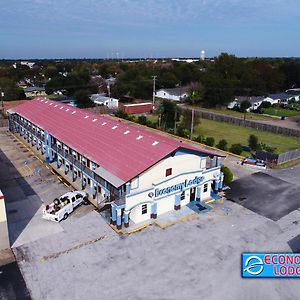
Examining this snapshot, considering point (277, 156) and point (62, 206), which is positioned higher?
point (277, 156)

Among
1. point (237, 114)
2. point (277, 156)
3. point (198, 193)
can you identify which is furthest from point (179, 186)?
point (237, 114)

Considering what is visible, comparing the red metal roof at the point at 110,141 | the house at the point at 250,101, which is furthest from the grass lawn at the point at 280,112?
the red metal roof at the point at 110,141

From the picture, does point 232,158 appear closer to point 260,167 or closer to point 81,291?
point 260,167

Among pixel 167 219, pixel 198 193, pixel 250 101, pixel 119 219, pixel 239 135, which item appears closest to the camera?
pixel 119 219

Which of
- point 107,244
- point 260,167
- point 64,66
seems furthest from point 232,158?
point 64,66

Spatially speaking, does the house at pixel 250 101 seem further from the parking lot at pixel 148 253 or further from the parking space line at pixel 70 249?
the parking space line at pixel 70 249

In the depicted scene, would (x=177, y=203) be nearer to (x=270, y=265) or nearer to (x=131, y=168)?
(x=131, y=168)

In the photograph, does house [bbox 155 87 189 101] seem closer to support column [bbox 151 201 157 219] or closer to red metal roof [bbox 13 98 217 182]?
red metal roof [bbox 13 98 217 182]
